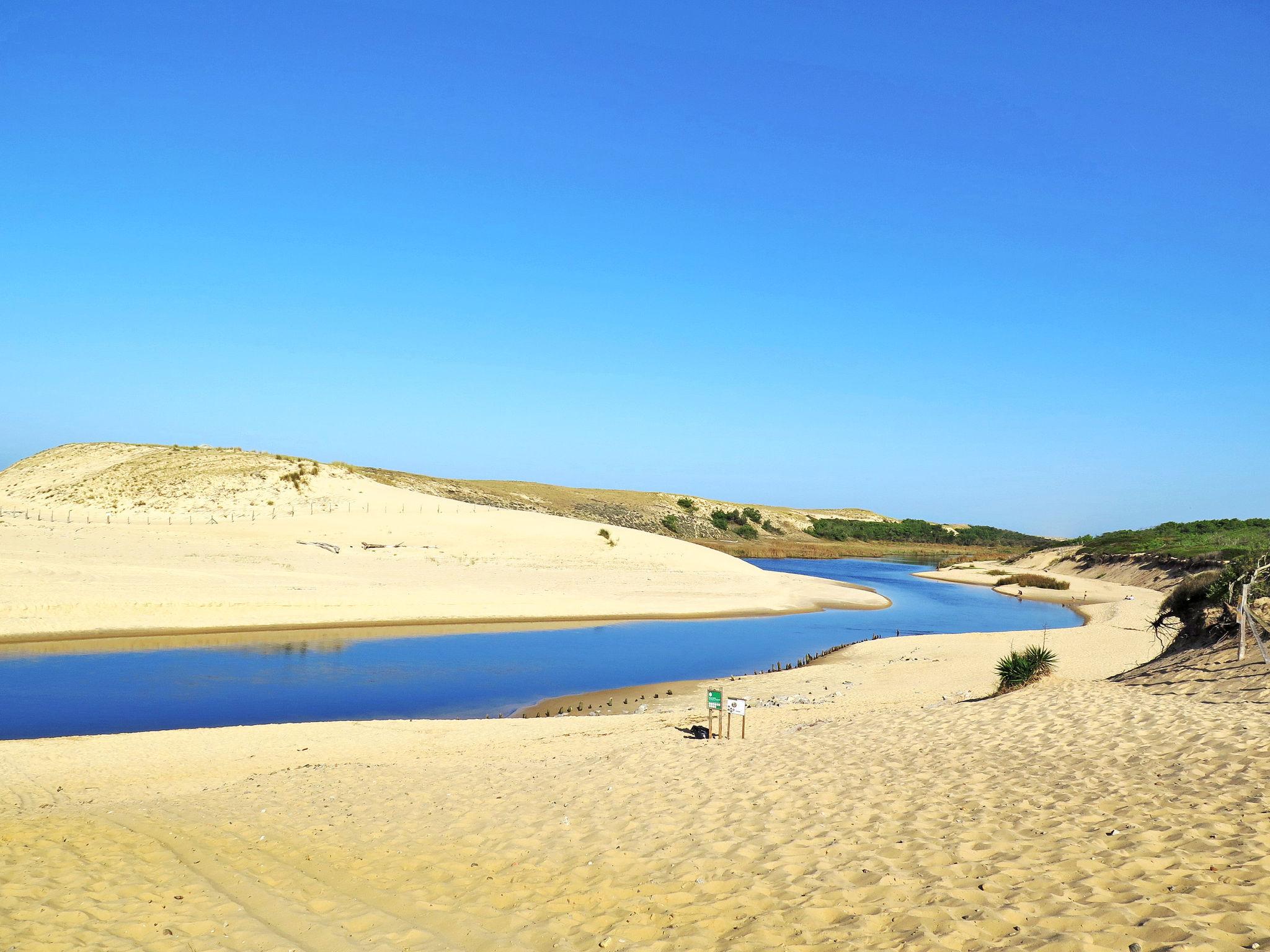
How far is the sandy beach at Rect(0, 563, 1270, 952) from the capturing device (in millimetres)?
6391

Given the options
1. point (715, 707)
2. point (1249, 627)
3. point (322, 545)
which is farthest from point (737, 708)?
point (322, 545)

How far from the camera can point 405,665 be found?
81.7 ft

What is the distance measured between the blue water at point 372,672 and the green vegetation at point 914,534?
8634 cm

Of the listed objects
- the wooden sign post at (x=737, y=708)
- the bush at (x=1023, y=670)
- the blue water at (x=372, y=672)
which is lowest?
the blue water at (x=372, y=672)

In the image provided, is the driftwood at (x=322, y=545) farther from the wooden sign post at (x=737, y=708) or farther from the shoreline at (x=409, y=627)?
the wooden sign post at (x=737, y=708)

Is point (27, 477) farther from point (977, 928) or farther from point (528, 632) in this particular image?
point (977, 928)

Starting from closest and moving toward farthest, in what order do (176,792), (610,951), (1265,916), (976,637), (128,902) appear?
(1265,916) < (610,951) < (128,902) < (176,792) < (976,637)

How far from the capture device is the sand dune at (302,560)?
2986 cm

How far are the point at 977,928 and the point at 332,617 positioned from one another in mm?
29281

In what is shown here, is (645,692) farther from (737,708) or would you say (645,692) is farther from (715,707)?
(737,708)

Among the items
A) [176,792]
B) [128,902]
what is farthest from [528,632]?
[128,902]

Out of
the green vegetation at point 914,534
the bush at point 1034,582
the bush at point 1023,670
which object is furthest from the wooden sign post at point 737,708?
the green vegetation at point 914,534

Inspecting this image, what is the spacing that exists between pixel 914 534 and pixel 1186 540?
71676mm

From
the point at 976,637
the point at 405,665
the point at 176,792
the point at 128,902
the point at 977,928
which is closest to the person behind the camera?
the point at 977,928
